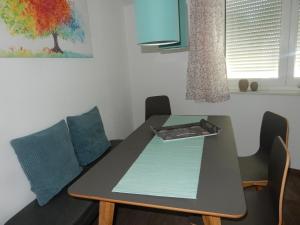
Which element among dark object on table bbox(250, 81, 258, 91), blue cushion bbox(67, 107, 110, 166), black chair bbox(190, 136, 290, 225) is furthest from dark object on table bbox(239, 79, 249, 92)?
blue cushion bbox(67, 107, 110, 166)

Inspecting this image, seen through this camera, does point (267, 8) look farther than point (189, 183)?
Yes

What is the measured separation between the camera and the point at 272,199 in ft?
4.30

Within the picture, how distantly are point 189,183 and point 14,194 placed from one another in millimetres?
1224

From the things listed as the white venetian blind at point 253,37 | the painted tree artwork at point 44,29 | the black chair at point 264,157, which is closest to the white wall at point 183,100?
the white venetian blind at point 253,37

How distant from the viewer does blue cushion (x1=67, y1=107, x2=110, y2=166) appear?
82.7 inches

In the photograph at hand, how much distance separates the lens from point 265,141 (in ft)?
6.48

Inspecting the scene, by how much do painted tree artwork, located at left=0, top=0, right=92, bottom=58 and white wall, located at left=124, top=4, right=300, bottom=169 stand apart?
1.03m

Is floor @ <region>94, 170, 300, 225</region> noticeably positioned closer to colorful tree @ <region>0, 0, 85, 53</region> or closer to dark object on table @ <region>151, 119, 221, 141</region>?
dark object on table @ <region>151, 119, 221, 141</region>

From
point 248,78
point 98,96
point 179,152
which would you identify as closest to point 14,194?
point 179,152

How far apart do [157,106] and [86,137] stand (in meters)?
1.14

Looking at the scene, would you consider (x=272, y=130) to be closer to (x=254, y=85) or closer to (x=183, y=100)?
(x=254, y=85)

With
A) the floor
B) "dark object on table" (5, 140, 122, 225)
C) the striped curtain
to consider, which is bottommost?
the floor

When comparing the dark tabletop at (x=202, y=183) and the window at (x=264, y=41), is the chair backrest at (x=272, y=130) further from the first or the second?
the window at (x=264, y=41)

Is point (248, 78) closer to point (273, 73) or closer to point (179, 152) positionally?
point (273, 73)
